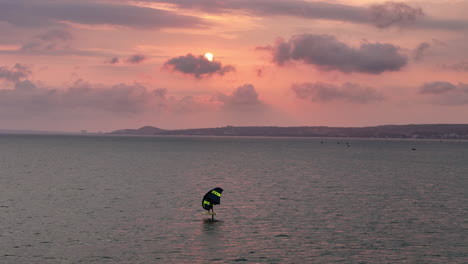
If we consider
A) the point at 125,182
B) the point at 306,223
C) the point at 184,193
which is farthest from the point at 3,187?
the point at 306,223

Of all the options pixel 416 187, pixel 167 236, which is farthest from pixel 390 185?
pixel 167 236

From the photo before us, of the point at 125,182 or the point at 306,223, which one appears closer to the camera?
the point at 306,223

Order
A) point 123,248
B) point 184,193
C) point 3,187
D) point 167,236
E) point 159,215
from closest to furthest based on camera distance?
point 123,248 < point 167,236 < point 159,215 < point 184,193 < point 3,187

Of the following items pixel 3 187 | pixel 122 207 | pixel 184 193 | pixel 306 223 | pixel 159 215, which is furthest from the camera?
pixel 3 187

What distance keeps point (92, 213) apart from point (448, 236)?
39.0 m

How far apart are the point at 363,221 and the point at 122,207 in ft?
98.5

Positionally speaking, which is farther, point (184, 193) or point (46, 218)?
point (184, 193)

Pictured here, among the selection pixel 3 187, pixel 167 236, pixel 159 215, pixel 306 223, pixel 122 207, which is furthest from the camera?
pixel 3 187

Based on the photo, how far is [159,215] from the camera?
55.6m

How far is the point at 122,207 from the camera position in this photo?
6166 centimetres

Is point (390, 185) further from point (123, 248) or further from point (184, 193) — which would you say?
point (123, 248)

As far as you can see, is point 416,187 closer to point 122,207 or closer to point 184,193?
point 184,193

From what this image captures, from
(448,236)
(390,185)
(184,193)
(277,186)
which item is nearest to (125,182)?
(184,193)

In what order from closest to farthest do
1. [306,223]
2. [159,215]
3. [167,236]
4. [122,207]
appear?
[167,236] < [306,223] < [159,215] < [122,207]
